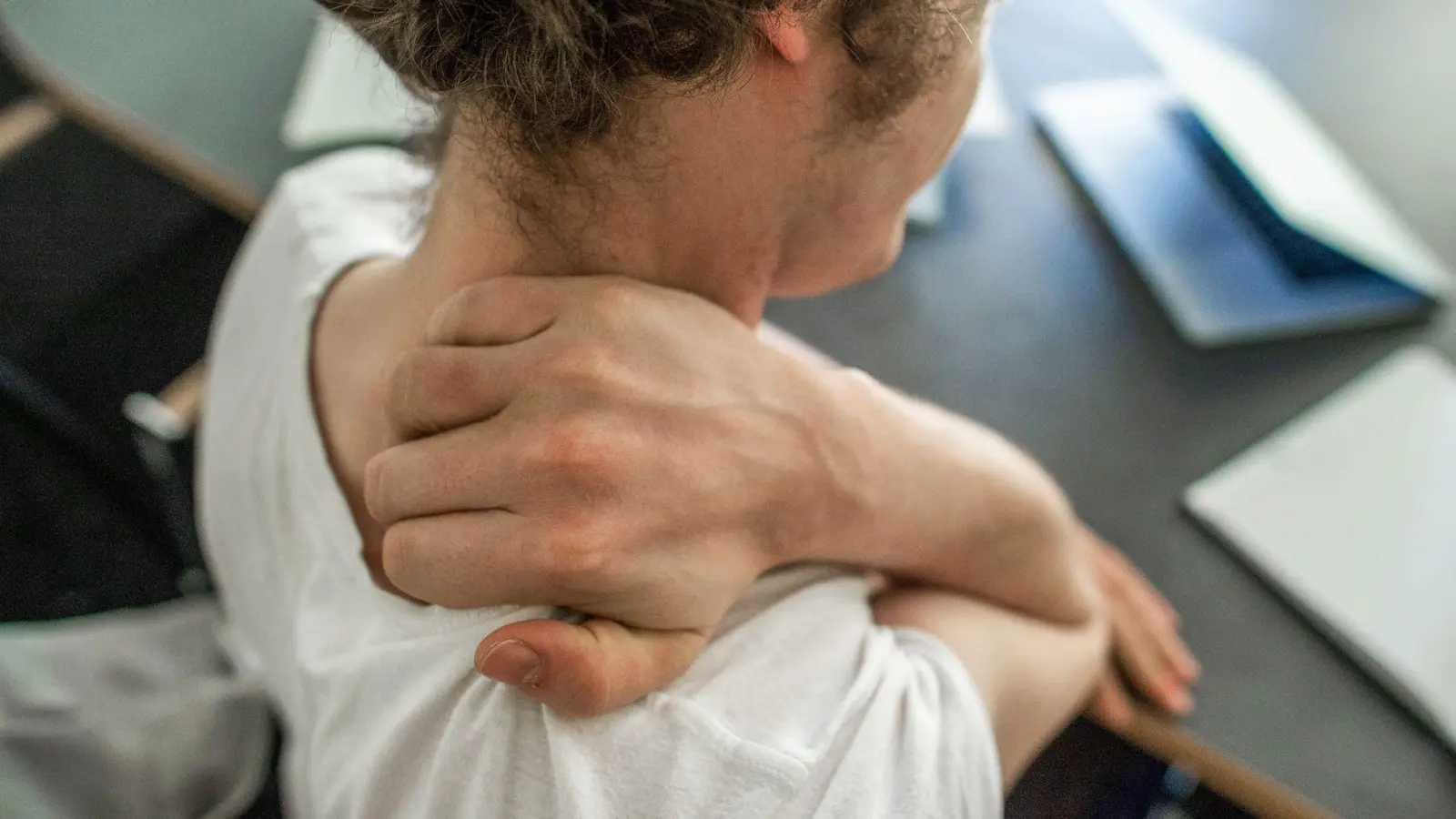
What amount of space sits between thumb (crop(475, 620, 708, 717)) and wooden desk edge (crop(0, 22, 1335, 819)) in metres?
0.42

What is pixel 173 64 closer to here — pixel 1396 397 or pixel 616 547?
pixel 616 547

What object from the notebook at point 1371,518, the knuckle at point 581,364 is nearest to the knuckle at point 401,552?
the knuckle at point 581,364

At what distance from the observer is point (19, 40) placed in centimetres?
114

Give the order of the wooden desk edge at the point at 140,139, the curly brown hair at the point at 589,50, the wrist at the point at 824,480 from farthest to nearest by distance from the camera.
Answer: the wooden desk edge at the point at 140,139, the wrist at the point at 824,480, the curly brown hair at the point at 589,50

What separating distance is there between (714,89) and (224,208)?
3.26 feet

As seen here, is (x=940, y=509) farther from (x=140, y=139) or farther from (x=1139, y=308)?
(x=140, y=139)

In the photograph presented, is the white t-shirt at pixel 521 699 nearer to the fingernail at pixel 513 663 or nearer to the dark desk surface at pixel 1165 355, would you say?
the fingernail at pixel 513 663

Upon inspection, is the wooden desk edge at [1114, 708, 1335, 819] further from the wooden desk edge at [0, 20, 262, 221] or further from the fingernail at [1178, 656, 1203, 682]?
the wooden desk edge at [0, 20, 262, 221]

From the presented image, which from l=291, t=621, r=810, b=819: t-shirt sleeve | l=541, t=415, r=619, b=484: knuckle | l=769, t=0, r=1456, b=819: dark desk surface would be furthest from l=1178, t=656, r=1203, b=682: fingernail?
l=541, t=415, r=619, b=484: knuckle

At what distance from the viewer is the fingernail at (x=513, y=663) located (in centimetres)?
42

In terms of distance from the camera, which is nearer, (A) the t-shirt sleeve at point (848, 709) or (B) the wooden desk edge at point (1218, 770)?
(A) the t-shirt sleeve at point (848, 709)

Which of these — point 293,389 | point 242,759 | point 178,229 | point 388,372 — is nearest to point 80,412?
point 178,229

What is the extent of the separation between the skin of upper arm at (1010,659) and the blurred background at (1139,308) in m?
0.04

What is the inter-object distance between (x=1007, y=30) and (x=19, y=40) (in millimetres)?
1276
